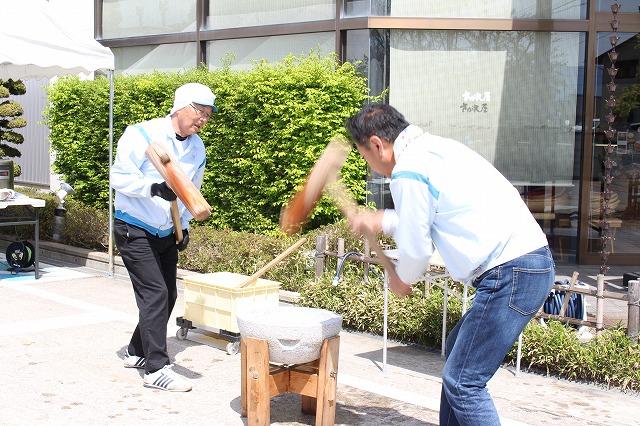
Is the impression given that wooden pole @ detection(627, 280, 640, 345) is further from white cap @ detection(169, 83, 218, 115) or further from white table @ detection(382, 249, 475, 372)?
white cap @ detection(169, 83, 218, 115)

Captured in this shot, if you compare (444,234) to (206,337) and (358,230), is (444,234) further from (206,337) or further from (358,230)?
(206,337)

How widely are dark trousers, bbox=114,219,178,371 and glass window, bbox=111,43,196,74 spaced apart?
734 cm

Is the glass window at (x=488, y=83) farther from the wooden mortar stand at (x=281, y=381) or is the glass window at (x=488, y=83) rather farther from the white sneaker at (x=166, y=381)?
the wooden mortar stand at (x=281, y=381)

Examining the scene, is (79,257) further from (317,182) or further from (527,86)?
(317,182)

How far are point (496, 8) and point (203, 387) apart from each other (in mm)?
6845

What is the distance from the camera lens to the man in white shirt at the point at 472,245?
12.0 ft

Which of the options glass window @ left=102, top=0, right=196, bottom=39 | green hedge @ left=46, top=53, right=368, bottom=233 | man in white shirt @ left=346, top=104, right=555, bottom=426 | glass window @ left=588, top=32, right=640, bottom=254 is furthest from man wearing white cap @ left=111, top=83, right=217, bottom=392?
glass window @ left=102, top=0, right=196, bottom=39

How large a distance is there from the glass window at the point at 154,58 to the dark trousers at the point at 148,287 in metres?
7.34

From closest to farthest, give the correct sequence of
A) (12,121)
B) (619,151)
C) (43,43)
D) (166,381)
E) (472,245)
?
(472,245) < (166,381) < (43,43) < (619,151) < (12,121)

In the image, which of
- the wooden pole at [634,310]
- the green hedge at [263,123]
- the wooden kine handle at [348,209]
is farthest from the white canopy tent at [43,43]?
the wooden pole at [634,310]

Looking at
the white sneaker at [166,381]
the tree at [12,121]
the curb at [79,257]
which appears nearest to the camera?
the white sneaker at [166,381]

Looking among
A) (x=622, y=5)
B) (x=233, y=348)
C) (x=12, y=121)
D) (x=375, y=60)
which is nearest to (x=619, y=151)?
(x=622, y=5)

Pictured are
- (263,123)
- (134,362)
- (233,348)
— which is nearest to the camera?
(134,362)

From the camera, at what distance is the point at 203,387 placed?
5.71 m
